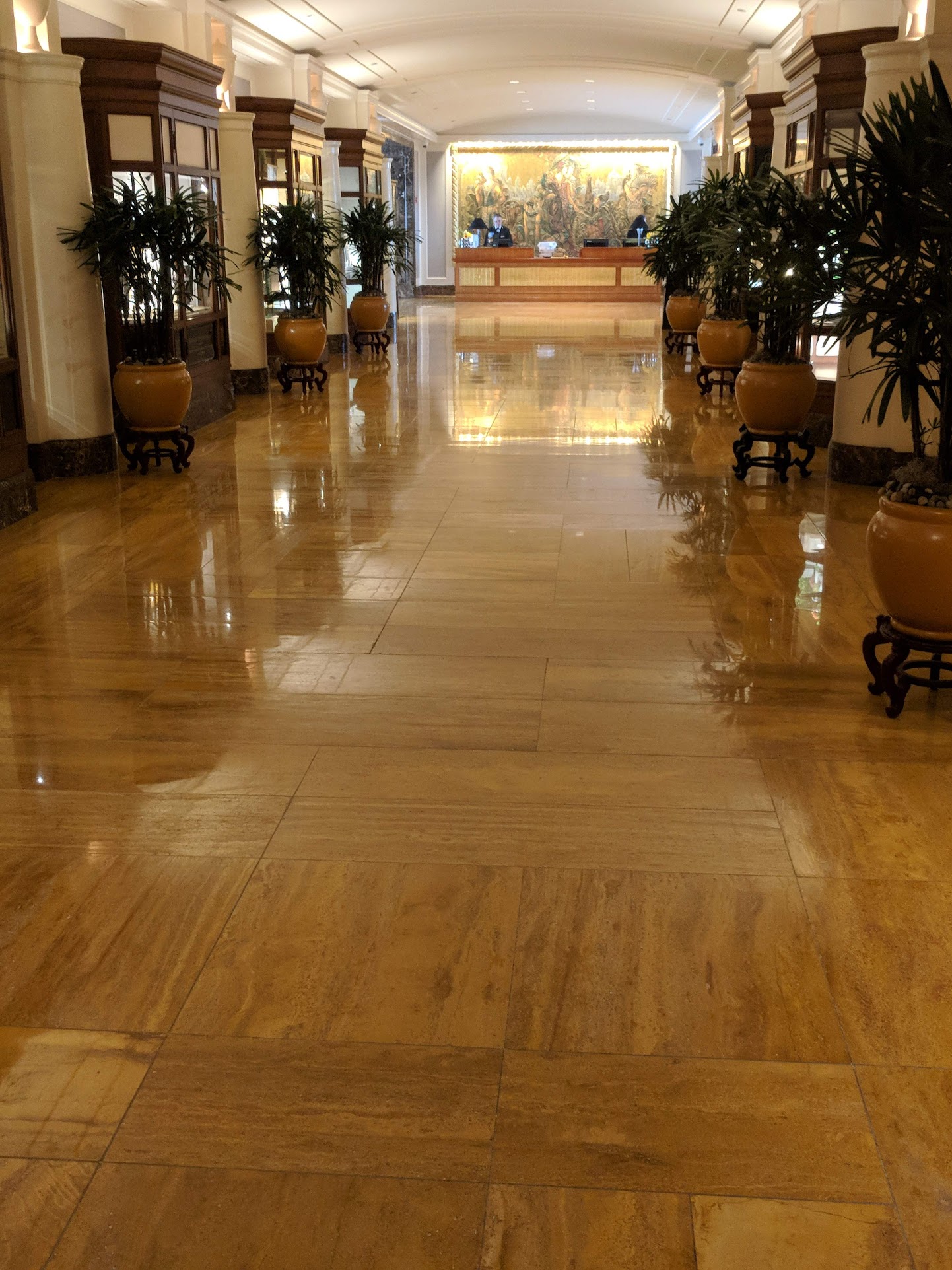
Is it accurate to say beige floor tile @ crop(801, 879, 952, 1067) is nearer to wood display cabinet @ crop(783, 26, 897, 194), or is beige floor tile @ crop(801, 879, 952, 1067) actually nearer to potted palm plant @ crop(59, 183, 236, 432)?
wood display cabinet @ crop(783, 26, 897, 194)

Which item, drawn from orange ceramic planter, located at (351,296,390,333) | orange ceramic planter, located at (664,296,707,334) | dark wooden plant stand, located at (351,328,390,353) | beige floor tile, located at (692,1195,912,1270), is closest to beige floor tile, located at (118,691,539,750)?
beige floor tile, located at (692,1195,912,1270)

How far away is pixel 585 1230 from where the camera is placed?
2.10 m

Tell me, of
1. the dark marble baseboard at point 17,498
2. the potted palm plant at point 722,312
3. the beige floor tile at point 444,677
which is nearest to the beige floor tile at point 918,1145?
the beige floor tile at point 444,677

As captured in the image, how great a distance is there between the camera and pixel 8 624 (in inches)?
214

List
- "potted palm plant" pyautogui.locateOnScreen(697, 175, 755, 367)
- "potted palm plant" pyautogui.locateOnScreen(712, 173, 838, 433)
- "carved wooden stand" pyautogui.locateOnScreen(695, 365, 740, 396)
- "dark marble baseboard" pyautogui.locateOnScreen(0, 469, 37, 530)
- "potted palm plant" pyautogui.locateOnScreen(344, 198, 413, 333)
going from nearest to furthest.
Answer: "potted palm plant" pyautogui.locateOnScreen(712, 173, 838, 433)
"dark marble baseboard" pyautogui.locateOnScreen(0, 469, 37, 530)
"potted palm plant" pyautogui.locateOnScreen(697, 175, 755, 367)
"carved wooden stand" pyautogui.locateOnScreen(695, 365, 740, 396)
"potted palm plant" pyautogui.locateOnScreen(344, 198, 413, 333)

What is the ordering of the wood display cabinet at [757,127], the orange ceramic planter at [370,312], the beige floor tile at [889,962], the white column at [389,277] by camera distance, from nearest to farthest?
the beige floor tile at [889,962] → the wood display cabinet at [757,127] → the orange ceramic planter at [370,312] → the white column at [389,277]

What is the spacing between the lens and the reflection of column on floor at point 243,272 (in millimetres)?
12984

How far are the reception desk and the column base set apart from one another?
2131cm

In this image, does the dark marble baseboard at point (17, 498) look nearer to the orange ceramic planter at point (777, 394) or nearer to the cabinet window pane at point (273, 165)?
the orange ceramic planter at point (777, 394)

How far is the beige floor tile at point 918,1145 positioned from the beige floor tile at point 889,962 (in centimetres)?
6

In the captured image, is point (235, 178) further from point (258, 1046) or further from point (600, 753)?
point (258, 1046)

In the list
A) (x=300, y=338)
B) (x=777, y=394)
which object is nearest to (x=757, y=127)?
(x=300, y=338)

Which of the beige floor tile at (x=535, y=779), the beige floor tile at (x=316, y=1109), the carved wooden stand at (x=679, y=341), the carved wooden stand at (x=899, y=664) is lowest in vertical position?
the beige floor tile at (x=316, y=1109)

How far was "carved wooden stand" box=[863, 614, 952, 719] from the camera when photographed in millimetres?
4328
